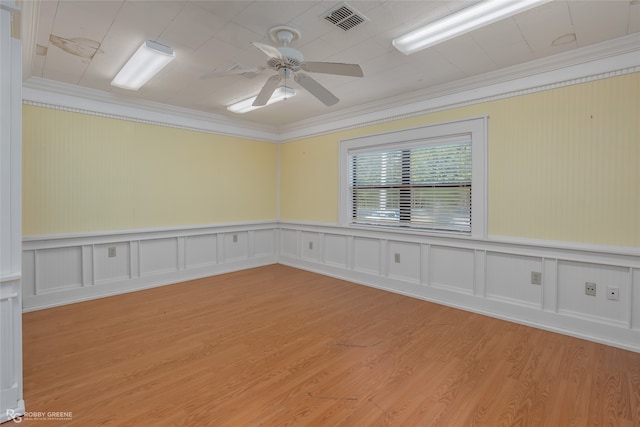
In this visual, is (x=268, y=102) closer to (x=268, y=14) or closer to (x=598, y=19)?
(x=268, y=14)

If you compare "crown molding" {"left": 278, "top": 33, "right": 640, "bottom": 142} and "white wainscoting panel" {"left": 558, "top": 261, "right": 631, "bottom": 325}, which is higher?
"crown molding" {"left": 278, "top": 33, "right": 640, "bottom": 142}

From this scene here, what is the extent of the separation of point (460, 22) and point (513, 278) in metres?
2.68

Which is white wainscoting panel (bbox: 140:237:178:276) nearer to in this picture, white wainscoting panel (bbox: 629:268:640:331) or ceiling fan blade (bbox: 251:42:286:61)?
ceiling fan blade (bbox: 251:42:286:61)

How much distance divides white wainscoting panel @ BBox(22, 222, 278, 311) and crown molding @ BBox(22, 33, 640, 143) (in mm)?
1696

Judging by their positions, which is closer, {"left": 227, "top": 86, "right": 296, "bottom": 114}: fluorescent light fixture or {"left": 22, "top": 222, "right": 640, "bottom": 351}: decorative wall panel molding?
{"left": 22, "top": 222, "right": 640, "bottom": 351}: decorative wall panel molding

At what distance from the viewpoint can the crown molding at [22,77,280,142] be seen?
3844 millimetres

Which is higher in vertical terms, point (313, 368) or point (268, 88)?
point (268, 88)

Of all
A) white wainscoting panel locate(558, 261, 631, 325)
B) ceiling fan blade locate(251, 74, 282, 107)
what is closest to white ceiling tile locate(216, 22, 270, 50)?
ceiling fan blade locate(251, 74, 282, 107)

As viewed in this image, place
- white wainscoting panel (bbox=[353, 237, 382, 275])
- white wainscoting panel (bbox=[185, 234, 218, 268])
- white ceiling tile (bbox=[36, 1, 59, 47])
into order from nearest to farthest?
1. white ceiling tile (bbox=[36, 1, 59, 47])
2. white wainscoting panel (bbox=[353, 237, 382, 275])
3. white wainscoting panel (bbox=[185, 234, 218, 268])

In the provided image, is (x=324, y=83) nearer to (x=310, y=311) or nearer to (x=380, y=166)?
(x=380, y=166)

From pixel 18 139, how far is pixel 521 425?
3.59m

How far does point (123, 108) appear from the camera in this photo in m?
4.50

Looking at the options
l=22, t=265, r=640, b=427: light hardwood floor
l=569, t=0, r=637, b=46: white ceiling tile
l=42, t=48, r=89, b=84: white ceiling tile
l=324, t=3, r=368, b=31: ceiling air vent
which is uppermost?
l=42, t=48, r=89, b=84: white ceiling tile

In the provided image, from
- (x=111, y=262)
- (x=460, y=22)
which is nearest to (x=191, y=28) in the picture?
(x=460, y=22)
